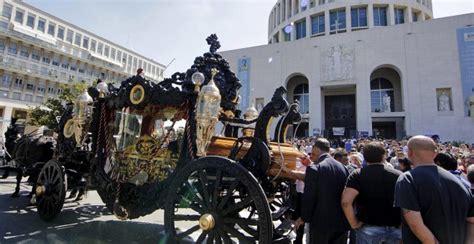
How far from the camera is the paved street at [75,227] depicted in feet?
13.8

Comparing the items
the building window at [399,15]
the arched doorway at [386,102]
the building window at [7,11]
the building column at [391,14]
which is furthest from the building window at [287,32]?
the building window at [7,11]

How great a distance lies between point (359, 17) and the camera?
117 feet

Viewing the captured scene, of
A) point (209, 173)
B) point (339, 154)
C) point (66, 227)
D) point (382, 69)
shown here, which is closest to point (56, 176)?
point (66, 227)

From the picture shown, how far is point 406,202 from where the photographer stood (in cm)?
206

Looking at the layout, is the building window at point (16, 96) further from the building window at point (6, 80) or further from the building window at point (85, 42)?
the building window at point (85, 42)

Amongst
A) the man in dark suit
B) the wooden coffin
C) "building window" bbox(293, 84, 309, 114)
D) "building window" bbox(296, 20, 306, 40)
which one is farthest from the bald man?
"building window" bbox(296, 20, 306, 40)

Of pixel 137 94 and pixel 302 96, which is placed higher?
pixel 302 96

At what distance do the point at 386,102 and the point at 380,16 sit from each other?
540 inches

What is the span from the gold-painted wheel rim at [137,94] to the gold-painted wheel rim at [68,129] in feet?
7.40

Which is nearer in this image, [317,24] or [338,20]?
[338,20]

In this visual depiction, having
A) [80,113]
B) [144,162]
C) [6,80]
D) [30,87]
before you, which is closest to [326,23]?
[80,113]

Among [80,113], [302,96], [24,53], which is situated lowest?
[80,113]

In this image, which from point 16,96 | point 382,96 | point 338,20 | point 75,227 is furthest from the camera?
point 338,20

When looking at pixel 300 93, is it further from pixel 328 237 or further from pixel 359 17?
pixel 328 237
